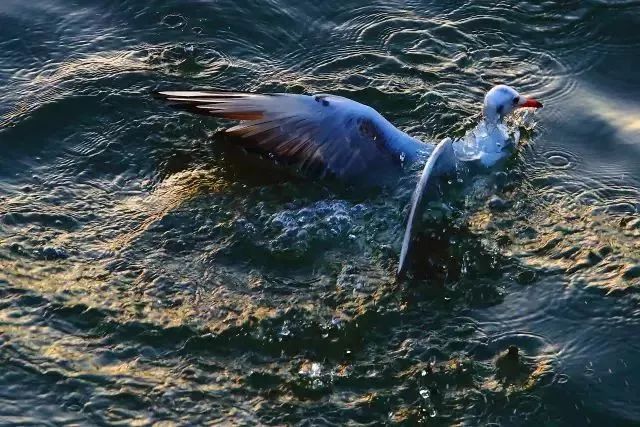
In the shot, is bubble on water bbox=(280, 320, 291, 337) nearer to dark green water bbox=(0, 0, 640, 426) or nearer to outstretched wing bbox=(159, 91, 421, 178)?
dark green water bbox=(0, 0, 640, 426)

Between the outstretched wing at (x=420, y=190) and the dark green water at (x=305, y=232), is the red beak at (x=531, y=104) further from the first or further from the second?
the outstretched wing at (x=420, y=190)

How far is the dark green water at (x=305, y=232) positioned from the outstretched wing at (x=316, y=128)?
0.16 m

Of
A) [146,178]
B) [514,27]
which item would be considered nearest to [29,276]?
[146,178]

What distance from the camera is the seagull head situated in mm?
6465

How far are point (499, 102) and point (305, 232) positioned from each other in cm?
156

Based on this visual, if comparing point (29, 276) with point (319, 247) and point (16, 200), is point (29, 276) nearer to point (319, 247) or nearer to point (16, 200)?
point (16, 200)

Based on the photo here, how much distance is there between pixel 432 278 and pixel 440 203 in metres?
0.64

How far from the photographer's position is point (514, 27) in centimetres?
750

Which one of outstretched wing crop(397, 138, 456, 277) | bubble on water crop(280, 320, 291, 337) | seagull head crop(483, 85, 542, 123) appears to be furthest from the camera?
seagull head crop(483, 85, 542, 123)

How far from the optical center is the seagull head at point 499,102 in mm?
6465

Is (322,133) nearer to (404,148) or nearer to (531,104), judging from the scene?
(404,148)

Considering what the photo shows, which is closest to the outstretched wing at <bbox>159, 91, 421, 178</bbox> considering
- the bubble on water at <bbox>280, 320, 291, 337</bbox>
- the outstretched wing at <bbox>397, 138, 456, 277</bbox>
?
the outstretched wing at <bbox>397, 138, 456, 277</bbox>

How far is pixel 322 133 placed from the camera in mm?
6207

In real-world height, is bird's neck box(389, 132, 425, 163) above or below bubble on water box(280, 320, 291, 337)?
above
